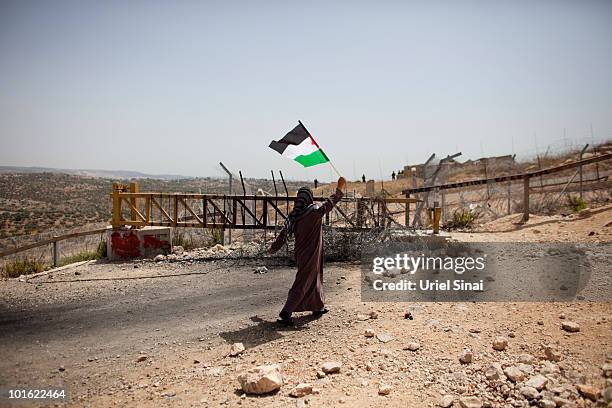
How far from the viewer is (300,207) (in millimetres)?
5711

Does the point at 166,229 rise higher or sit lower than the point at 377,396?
higher

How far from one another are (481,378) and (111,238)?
30.7 ft

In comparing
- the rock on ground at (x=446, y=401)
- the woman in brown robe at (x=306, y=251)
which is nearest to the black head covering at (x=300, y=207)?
the woman in brown robe at (x=306, y=251)

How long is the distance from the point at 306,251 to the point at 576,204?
1076 cm

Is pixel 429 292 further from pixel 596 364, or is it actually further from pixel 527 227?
pixel 527 227

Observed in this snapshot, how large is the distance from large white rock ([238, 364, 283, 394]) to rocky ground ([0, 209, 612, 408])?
0.01 meters

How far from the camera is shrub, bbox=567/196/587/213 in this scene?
12.3m

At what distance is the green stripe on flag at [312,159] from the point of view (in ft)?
22.2

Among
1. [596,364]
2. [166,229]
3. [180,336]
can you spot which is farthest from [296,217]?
[166,229]

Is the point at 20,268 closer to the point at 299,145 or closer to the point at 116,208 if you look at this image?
the point at 116,208

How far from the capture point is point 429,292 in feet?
22.2

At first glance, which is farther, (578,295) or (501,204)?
(501,204)

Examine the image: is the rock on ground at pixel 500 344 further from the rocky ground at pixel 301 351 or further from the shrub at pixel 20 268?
the shrub at pixel 20 268

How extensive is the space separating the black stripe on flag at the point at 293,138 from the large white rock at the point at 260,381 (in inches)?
146
